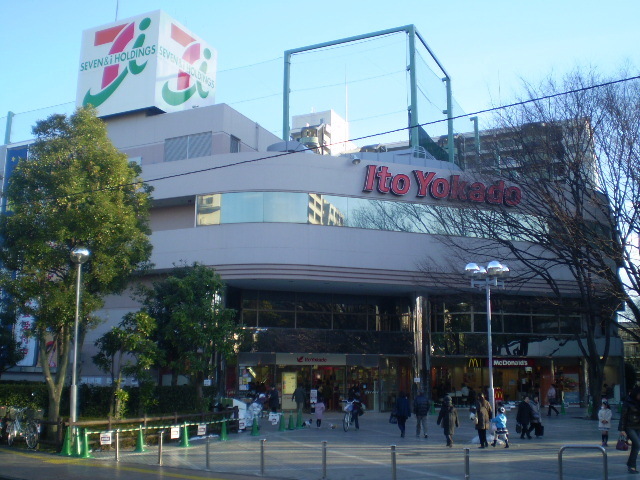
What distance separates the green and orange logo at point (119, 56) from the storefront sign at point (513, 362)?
25939 millimetres

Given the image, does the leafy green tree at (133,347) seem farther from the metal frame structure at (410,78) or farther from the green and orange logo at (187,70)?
the green and orange logo at (187,70)

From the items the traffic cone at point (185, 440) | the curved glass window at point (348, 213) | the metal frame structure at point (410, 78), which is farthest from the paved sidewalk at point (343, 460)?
the metal frame structure at point (410, 78)

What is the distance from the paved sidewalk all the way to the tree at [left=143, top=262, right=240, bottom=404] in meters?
3.22

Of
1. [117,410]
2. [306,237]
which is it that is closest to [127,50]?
[306,237]

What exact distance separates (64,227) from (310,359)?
657 inches

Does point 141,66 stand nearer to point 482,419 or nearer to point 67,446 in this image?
point 67,446

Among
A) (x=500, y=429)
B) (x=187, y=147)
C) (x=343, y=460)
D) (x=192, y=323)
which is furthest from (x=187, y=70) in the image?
(x=343, y=460)

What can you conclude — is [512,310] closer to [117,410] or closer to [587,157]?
[587,157]

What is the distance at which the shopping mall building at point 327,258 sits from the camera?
30.2 m

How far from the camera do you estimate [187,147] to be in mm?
34500

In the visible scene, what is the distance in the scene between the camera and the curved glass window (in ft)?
98.8

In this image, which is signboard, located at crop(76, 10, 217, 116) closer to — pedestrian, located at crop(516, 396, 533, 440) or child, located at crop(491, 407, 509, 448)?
pedestrian, located at crop(516, 396, 533, 440)

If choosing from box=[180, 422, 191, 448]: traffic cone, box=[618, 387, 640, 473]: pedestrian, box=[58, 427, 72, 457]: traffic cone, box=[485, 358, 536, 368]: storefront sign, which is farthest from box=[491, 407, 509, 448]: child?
box=[485, 358, 536, 368]: storefront sign

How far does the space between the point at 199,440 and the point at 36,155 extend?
A: 1069 centimetres
